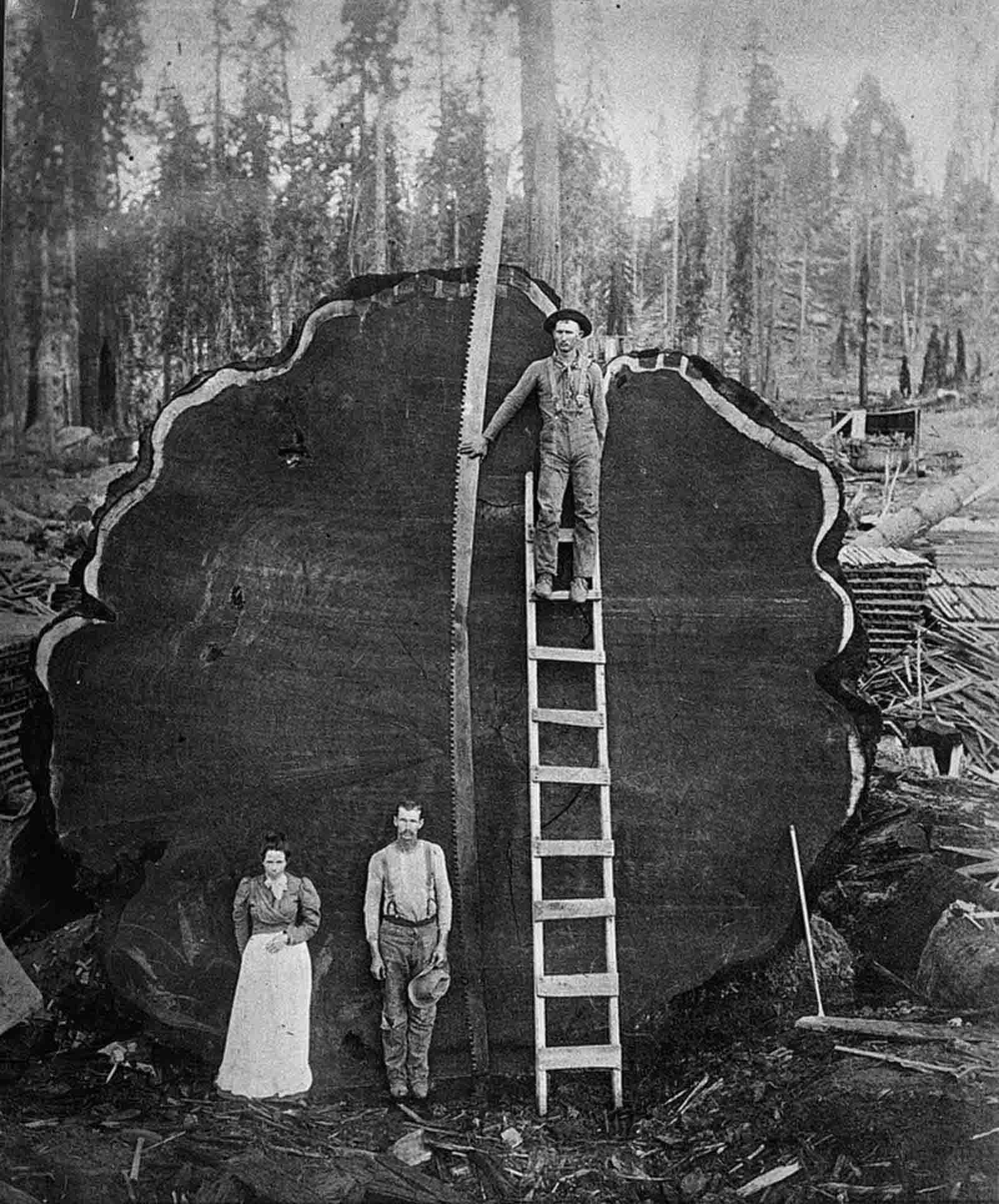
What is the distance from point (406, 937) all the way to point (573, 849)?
2.21ft

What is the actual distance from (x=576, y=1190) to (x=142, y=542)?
2.74 m

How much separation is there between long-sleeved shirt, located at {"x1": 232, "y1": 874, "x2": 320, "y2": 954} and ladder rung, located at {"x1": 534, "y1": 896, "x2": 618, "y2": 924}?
0.81m

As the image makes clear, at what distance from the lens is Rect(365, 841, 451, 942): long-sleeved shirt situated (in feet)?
13.1

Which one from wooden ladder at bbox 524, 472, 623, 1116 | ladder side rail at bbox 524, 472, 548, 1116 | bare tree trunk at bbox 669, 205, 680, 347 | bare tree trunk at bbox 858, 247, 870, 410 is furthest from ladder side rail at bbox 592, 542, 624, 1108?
bare tree trunk at bbox 858, 247, 870, 410

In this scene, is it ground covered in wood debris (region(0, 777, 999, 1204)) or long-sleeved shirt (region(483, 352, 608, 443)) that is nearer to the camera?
ground covered in wood debris (region(0, 777, 999, 1204))

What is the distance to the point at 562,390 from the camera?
409 centimetres

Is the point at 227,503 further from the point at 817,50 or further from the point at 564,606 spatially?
the point at 817,50

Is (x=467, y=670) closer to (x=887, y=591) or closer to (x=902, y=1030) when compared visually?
(x=887, y=591)

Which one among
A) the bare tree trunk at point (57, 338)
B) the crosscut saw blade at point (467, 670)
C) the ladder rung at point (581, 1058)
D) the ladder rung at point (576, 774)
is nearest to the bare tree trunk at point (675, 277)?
the crosscut saw blade at point (467, 670)

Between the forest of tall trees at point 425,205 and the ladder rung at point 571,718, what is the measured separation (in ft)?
4.77

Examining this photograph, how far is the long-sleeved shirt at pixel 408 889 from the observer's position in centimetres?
400

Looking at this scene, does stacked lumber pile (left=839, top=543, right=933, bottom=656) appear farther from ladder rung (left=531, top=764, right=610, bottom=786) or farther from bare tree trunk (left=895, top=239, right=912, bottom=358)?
ladder rung (left=531, top=764, right=610, bottom=786)

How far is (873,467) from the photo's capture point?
4.41 metres

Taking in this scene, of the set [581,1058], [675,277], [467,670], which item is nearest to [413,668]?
[467,670]
